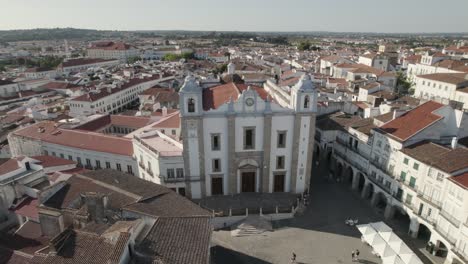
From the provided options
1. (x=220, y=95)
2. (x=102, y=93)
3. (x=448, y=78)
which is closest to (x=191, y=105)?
(x=220, y=95)

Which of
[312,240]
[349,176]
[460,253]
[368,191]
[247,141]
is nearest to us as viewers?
[460,253]

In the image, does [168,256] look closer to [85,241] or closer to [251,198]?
[85,241]

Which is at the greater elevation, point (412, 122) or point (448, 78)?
point (412, 122)

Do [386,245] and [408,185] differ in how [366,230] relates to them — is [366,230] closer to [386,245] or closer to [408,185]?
[386,245]

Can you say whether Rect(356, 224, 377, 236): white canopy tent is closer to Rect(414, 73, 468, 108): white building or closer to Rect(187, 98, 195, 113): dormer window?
Rect(187, 98, 195, 113): dormer window

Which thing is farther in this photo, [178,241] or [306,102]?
[306,102]

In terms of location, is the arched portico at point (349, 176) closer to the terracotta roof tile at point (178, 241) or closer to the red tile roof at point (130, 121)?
the terracotta roof tile at point (178, 241)

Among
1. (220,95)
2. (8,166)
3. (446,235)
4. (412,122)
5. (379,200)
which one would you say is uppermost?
(220,95)
